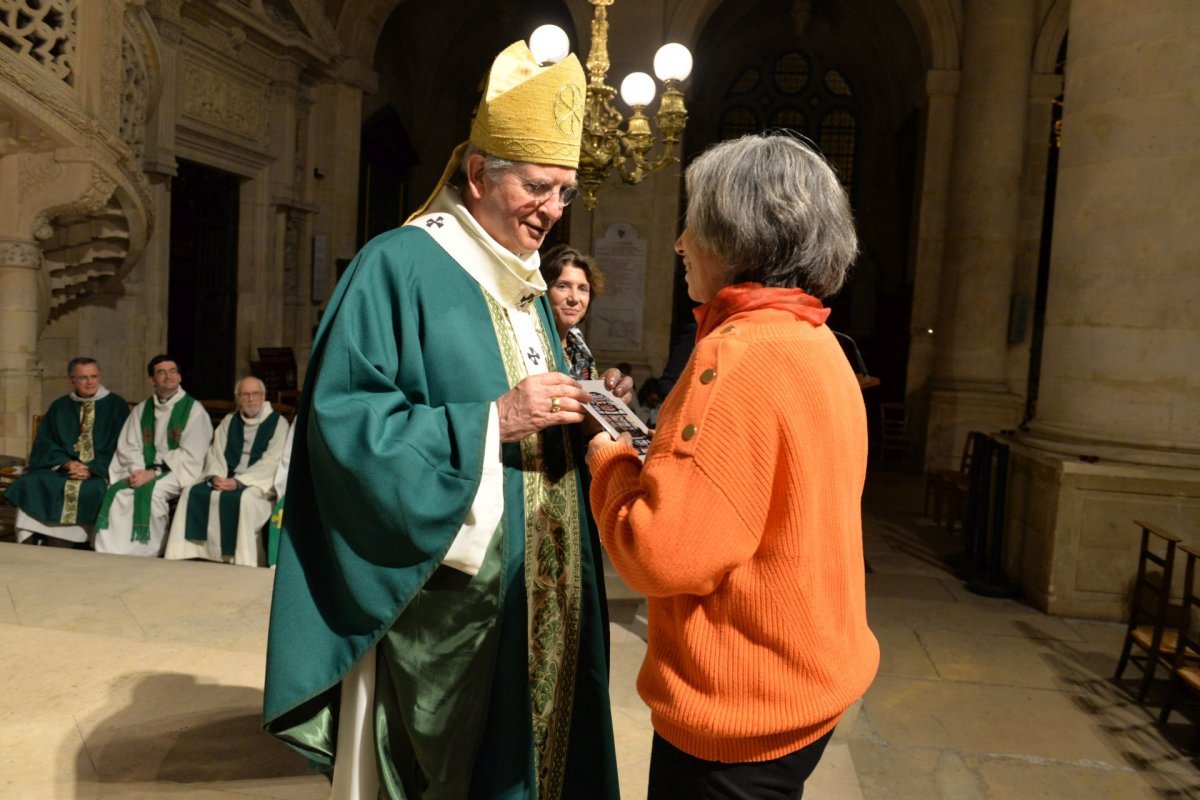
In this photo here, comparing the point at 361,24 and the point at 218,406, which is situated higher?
the point at 361,24

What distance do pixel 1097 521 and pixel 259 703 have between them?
441 cm

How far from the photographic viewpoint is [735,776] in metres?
1.35

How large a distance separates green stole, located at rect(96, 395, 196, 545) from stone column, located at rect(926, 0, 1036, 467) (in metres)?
8.04

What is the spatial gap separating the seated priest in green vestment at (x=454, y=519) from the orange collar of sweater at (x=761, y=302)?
17.1 inches

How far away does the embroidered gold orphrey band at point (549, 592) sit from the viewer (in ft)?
6.15

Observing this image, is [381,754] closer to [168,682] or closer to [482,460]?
[482,460]

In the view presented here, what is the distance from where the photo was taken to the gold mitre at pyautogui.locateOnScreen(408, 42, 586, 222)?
6.14 ft

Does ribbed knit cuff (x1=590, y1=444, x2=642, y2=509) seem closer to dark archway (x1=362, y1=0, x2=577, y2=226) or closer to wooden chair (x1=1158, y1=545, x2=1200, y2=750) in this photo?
wooden chair (x1=1158, y1=545, x2=1200, y2=750)

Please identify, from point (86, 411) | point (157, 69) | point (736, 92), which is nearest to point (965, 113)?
point (736, 92)

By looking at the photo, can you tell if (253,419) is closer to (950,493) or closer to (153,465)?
(153,465)

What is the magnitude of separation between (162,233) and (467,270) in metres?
8.34

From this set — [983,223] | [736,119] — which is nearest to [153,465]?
[983,223]

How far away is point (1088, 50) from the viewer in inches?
207

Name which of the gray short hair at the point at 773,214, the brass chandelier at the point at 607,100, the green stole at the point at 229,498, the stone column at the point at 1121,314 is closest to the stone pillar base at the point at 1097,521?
the stone column at the point at 1121,314
